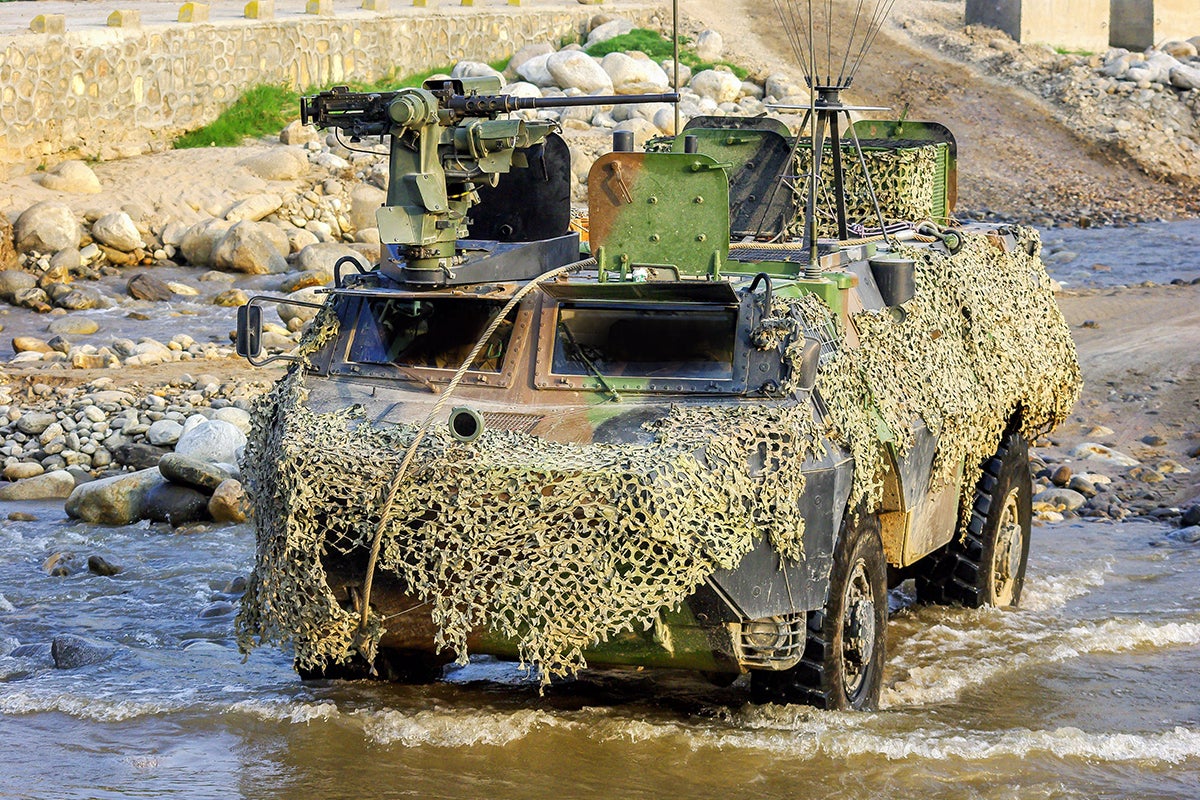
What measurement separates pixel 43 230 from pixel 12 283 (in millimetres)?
1144

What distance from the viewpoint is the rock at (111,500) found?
39.1ft

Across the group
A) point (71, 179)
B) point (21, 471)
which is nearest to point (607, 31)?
point (71, 179)

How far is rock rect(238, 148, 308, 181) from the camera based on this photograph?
22.5 m

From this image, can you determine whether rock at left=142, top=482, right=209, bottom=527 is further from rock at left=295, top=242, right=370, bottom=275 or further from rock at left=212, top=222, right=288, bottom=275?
rock at left=212, top=222, right=288, bottom=275

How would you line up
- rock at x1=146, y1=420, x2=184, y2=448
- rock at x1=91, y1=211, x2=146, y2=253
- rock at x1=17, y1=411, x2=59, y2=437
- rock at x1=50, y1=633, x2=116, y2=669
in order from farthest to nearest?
rock at x1=91, y1=211, x2=146, y2=253 → rock at x1=17, y1=411, x2=59, y2=437 → rock at x1=146, y1=420, x2=184, y2=448 → rock at x1=50, y1=633, x2=116, y2=669

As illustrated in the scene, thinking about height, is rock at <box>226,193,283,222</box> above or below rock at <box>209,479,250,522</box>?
above

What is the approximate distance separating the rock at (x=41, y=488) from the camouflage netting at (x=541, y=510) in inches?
237

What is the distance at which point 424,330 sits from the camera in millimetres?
7469

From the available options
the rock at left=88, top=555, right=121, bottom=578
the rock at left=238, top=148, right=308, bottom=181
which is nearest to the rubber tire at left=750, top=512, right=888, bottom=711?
the rock at left=88, top=555, right=121, bottom=578

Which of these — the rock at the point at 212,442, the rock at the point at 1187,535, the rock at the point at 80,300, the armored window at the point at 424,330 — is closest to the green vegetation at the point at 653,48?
the rock at the point at 80,300

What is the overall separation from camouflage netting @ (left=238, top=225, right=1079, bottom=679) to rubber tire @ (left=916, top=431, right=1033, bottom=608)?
1.84 m

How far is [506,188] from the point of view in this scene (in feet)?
28.0

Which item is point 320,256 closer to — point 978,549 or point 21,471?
point 21,471

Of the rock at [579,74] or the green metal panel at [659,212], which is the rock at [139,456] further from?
the rock at [579,74]
